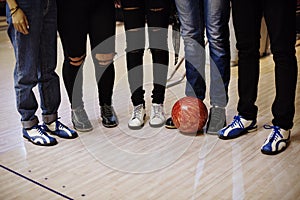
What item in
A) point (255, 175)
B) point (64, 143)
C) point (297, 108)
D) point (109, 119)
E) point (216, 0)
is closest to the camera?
point (255, 175)

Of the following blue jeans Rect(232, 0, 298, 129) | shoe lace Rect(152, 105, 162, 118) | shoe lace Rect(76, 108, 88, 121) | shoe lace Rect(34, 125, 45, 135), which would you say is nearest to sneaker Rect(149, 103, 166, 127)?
shoe lace Rect(152, 105, 162, 118)

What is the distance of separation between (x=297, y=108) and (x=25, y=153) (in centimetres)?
171

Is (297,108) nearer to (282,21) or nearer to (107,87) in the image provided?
(282,21)

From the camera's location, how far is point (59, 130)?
7.47 ft

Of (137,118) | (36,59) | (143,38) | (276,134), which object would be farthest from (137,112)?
(276,134)

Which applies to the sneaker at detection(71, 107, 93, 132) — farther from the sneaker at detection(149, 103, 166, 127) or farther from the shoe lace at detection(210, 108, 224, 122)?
the shoe lace at detection(210, 108, 224, 122)

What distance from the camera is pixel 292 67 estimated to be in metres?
1.96

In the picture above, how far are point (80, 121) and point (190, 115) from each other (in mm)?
653

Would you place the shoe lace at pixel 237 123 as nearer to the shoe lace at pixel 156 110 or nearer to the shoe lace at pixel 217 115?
the shoe lace at pixel 217 115

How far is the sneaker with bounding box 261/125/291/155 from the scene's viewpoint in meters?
2.04

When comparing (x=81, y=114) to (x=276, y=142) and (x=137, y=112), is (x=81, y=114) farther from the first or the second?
(x=276, y=142)

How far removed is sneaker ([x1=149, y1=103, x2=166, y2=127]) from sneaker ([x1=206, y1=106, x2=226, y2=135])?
0.28 meters

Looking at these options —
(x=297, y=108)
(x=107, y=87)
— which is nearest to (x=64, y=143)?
(x=107, y=87)

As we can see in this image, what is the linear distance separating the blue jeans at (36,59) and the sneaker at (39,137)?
0.03m
